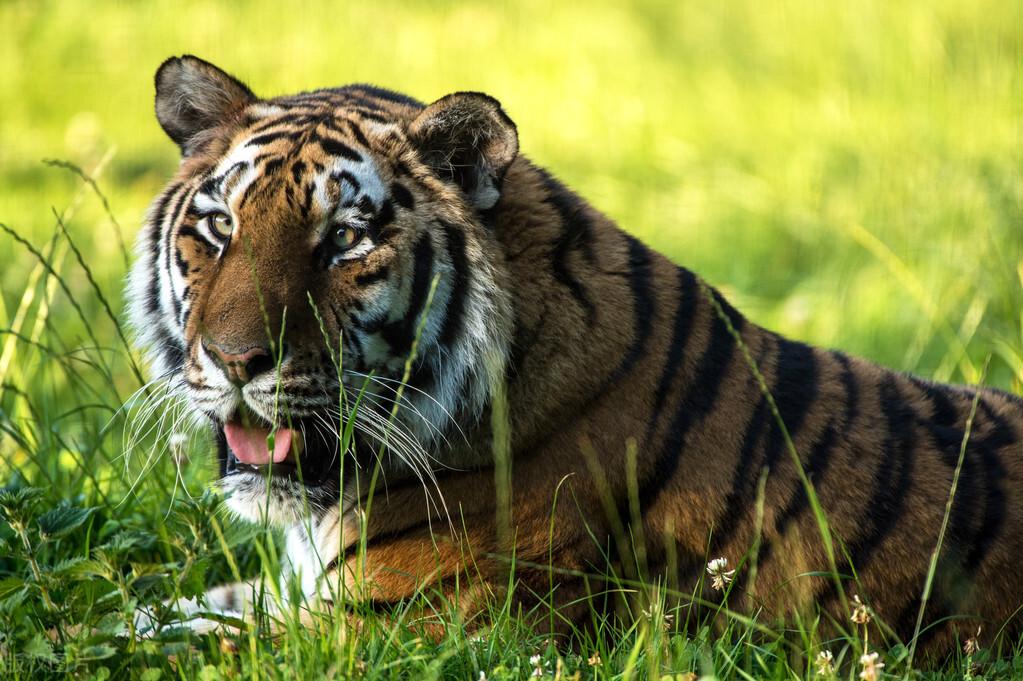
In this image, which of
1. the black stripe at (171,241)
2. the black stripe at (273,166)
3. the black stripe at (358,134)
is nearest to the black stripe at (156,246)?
the black stripe at (171,241)

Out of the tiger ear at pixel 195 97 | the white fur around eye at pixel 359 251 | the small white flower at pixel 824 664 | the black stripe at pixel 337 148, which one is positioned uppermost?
the tiger ear at pixel 195 97

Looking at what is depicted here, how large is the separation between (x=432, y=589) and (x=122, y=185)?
21.2 feet

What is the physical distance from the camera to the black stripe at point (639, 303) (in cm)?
261

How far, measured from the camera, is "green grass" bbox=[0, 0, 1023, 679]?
2260 mm

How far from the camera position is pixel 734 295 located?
18.7 feet

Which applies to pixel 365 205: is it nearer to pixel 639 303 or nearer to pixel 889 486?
pixel 639 303

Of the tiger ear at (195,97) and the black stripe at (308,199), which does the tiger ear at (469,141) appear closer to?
the black stripe at (308,199)

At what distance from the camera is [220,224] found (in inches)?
102

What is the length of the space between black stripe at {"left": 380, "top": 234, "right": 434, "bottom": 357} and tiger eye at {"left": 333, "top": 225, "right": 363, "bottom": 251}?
0.44ft

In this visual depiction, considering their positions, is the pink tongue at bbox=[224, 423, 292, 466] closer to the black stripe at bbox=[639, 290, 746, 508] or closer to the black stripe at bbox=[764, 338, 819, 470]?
the black stripe at bbox=[639, 290, 746, 508]

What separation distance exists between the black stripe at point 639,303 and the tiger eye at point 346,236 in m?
0.63

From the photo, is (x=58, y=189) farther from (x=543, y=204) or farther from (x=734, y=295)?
(x=543, y=204)

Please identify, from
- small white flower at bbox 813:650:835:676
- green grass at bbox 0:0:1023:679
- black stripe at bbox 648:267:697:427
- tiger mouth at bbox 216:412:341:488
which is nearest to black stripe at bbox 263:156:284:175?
tiger mouth at bbox 216:412:341:488

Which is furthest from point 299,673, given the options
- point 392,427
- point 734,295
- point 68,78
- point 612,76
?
point 68,78
